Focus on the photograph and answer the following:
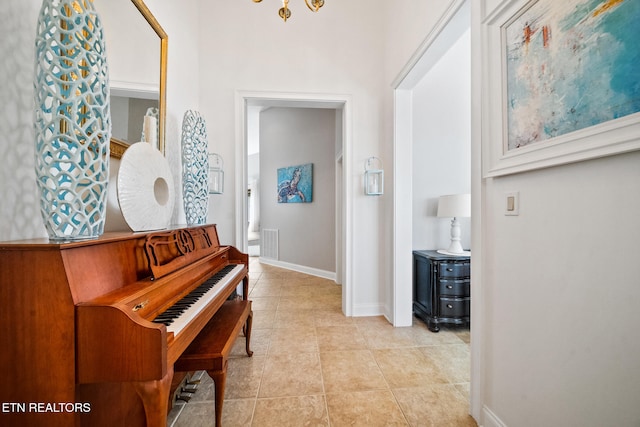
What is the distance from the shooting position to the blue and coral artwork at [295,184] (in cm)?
498

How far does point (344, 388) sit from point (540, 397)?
107cm

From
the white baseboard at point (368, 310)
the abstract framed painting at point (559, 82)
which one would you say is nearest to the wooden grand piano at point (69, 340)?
the abstract framed painting at point (559, 82)

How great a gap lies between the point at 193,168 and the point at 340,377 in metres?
1.94

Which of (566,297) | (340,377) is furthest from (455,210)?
(340,377)

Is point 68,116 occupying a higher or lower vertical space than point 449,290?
higher

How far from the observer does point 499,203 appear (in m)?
1.24

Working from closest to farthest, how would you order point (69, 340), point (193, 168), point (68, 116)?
point (69, 340) → point (68, 116) → point (193, 168)

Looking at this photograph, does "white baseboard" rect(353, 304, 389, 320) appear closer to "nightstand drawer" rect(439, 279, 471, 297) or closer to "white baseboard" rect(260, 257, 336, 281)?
"nightstand drawer" rect(439, 279, 471, 297)

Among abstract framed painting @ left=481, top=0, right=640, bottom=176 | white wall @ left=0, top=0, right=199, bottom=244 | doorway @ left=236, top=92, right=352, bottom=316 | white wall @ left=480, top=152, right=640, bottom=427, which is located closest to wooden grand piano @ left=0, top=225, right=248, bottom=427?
white wall @ left=0, top=0, right=199, bottom=244

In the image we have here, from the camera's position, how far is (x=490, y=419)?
1.27m

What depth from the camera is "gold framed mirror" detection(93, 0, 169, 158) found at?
4.69 feet

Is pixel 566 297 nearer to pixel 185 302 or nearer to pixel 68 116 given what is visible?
pixel 185 302

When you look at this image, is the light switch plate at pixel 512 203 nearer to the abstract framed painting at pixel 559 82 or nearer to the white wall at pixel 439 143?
the abstract framed painting at pixel 559 82

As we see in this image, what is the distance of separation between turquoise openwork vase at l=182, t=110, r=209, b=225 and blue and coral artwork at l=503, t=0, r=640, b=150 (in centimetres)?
207
